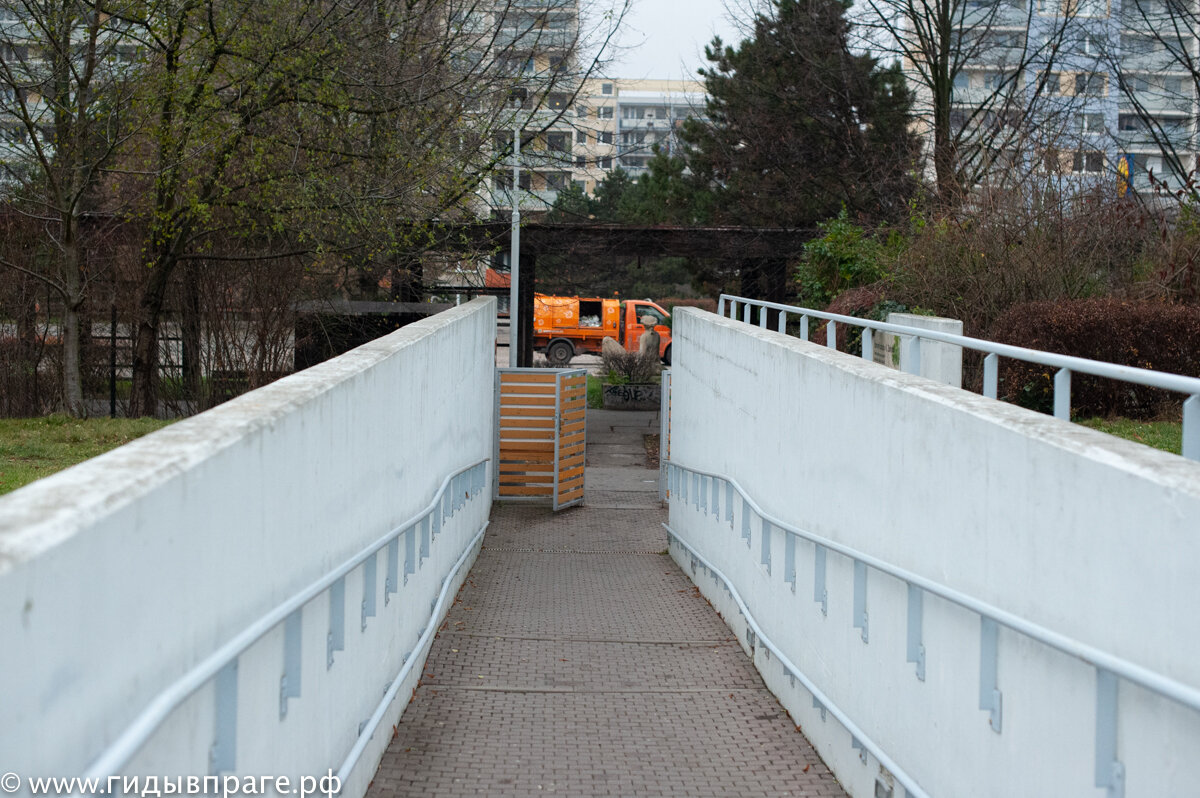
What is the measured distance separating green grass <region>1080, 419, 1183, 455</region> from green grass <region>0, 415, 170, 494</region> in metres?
9.05

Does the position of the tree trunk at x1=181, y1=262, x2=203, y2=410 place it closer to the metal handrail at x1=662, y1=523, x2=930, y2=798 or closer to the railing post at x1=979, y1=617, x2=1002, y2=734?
the metal handrail at x1=662, y1=523, x2=930, y2=798

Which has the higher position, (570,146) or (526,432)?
(570,146)

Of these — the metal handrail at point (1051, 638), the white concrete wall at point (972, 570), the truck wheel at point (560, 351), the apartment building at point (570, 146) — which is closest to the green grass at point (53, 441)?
the white concrete wall at point (972, 570)

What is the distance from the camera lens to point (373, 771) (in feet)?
17.9

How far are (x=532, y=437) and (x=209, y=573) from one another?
13788 millimetres

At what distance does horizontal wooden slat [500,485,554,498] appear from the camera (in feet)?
54.9

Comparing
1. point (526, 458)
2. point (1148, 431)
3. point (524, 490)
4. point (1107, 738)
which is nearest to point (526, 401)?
point (526, 458)

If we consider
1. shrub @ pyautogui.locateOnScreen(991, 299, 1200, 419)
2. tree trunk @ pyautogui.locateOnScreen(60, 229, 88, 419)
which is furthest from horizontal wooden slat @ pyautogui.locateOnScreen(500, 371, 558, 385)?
shrub @ pyautogui.locateOnScreen(991, 299, 1200, 419)

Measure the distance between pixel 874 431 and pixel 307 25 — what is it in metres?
11.3

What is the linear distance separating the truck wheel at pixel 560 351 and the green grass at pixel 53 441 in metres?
25.1

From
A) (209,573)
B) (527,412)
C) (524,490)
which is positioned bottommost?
(524,490)

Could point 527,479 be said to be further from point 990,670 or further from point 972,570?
point 990,670

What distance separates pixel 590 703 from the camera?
22.5 feet

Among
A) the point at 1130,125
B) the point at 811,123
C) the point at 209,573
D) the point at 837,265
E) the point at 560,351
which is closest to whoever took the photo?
the point at 209,573
